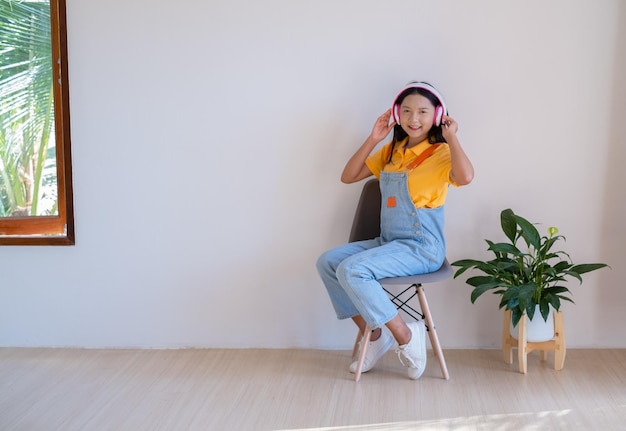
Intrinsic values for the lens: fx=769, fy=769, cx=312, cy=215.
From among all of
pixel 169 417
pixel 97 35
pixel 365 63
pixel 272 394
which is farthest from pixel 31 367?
pixel 365 63

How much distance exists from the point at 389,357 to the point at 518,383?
20.1 inches

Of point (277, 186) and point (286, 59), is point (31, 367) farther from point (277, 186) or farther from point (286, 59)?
point (286, 59)

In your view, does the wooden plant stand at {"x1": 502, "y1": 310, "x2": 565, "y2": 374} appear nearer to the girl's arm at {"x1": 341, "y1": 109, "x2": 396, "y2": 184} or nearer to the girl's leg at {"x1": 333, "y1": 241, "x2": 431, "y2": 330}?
the girl's leg at {"x1": 333, "y1": 241, "x2": 431, "y2": 330}

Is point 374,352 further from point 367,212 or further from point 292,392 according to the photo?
point 367,212

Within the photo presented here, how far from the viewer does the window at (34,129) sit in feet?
10.0

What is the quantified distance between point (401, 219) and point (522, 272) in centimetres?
48

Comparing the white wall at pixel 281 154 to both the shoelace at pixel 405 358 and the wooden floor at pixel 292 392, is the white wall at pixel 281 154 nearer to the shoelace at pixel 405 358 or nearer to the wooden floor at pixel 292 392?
the wooden floor at pixel 292 392

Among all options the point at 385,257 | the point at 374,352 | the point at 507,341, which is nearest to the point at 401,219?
the point at 385,257

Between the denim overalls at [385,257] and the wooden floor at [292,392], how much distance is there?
27 cm

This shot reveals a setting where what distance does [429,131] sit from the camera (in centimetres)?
278

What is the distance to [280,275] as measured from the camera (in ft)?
10.0

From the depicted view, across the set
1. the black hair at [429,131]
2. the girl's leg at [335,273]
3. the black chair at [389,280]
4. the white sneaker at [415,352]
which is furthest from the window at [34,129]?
the white sneaker at [415,352]

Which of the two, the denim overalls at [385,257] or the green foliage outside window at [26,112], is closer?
the denim overalls at [385,257]

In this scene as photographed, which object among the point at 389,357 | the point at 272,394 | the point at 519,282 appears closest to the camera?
the point at 272,394
